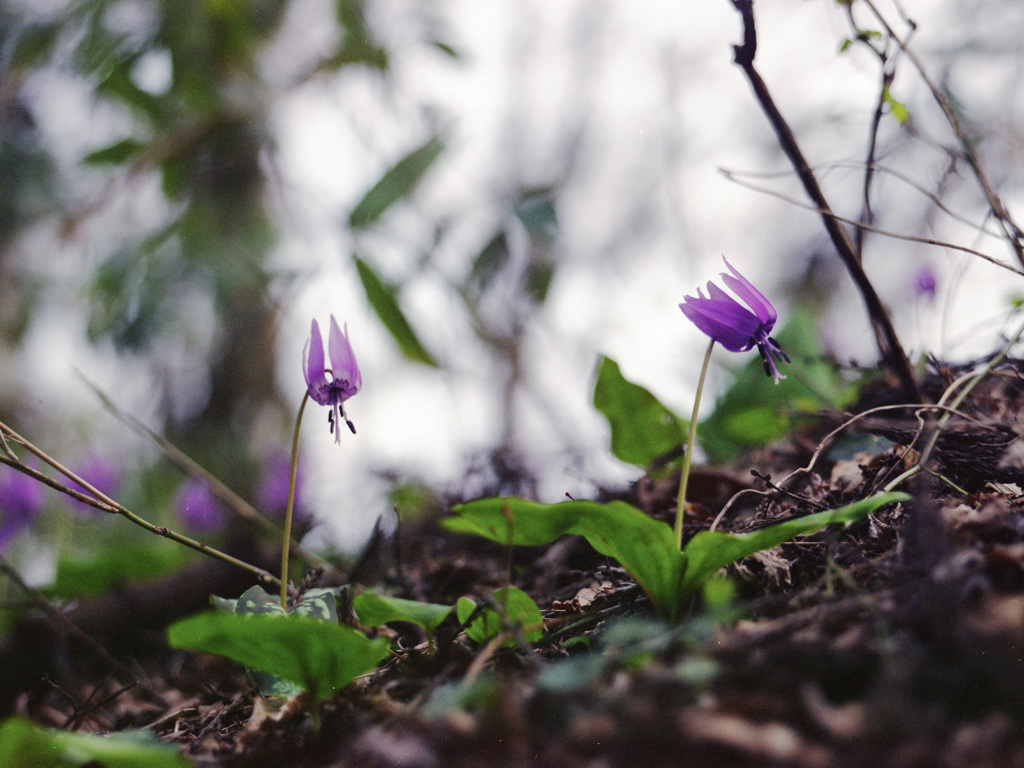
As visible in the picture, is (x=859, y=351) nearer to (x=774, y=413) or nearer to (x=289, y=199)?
(x=774, y=413)

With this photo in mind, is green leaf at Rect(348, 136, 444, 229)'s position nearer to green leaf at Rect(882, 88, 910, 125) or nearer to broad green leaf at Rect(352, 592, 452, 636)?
green leaf at Rect(882, 88, 910, 125)

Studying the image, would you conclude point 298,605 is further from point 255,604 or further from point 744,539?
point 744,539

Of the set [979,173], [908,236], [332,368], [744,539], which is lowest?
[744,539]

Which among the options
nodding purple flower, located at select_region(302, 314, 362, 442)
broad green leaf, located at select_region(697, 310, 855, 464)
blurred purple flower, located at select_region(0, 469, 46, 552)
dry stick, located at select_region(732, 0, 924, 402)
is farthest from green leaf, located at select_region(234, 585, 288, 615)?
blurred purple flower, located at select_region(0, 469, 46, 552)

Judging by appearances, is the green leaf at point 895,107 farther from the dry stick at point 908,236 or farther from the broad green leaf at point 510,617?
the broad green leaf at point 510,617

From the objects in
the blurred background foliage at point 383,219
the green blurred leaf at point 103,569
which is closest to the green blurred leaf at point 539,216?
the blurred background foliage at point 383,219

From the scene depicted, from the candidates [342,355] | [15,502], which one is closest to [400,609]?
[342,355]

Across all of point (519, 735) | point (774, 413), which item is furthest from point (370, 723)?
point (774, 413)
